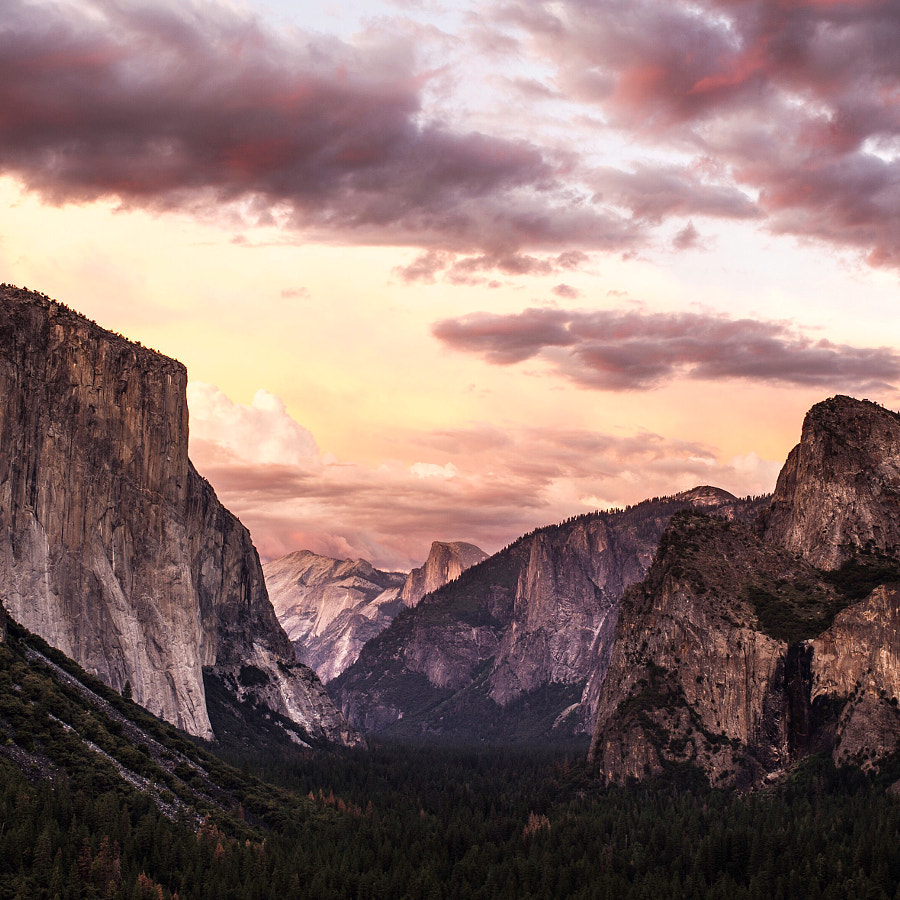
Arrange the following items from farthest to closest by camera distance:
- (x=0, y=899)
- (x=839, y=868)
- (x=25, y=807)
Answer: (x=839, y=868)
(x=25, y=807)
(x=0, y=899)

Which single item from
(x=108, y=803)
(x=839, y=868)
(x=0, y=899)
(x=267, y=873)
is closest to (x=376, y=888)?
(x=267, y=873)

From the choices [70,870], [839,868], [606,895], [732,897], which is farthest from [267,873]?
[839,868]

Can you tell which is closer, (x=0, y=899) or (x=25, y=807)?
(x=0, y=899)

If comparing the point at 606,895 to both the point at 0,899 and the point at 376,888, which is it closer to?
the point at 376,888

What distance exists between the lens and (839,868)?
195 metres

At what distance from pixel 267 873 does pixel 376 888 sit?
17.9 meters

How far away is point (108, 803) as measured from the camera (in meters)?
197

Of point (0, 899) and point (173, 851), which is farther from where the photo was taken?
point (173, 851)

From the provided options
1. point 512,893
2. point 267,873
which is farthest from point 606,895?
point 267,873

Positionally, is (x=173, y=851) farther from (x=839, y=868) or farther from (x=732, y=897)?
(x=839, y=868)

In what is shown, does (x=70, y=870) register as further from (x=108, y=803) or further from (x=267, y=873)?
(x=267, y=873)

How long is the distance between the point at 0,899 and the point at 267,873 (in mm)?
47142

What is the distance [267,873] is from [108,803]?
28128 mm

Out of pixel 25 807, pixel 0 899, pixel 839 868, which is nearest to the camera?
pixel 0 899
